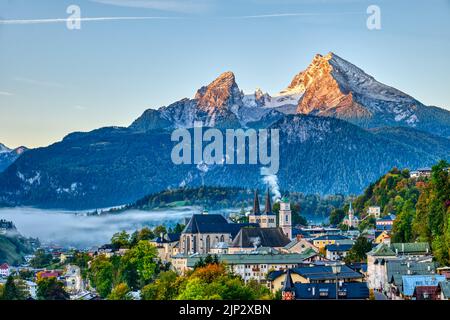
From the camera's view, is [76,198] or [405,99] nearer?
[76,198]

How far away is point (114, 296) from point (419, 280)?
47.1 feet

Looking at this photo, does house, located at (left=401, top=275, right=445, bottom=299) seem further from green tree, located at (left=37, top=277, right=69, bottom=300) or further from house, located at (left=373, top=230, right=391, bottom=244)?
house, located at (left=373, top=230, right=391, bottom=244)

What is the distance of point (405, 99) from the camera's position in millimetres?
179250

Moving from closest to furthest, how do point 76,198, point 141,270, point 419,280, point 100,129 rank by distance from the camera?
point 419,280, point 141,270, point 76,198, point 100,129

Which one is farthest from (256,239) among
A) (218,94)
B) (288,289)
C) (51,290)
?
(218,94)

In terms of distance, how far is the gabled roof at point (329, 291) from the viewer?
38.5 m

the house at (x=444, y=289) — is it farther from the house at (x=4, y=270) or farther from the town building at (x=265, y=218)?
the town building at (x=265, y=218)

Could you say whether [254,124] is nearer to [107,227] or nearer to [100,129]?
[100,129]

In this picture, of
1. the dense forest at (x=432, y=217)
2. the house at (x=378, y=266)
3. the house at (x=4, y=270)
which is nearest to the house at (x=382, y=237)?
the dense forest at (x=432, y=217)

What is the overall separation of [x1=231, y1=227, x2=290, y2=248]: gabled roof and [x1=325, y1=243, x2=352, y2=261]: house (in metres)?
4.49

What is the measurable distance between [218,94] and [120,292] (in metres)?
125

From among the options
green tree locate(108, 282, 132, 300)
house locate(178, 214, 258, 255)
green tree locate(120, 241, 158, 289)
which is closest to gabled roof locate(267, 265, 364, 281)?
green tree locate(108, 282, 132, 300)

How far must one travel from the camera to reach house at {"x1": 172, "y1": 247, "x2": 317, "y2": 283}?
52.5 meters

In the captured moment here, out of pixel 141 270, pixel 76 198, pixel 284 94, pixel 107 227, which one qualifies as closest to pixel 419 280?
pixel 141 270
